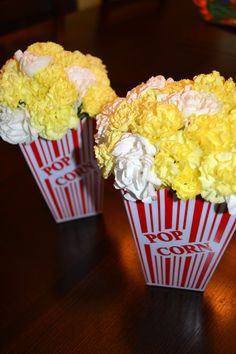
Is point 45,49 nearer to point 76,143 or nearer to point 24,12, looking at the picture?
point 76,143

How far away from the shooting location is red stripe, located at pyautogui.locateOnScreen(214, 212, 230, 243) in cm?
64

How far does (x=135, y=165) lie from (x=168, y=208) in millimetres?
116

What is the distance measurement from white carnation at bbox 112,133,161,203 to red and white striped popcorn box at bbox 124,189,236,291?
48mm

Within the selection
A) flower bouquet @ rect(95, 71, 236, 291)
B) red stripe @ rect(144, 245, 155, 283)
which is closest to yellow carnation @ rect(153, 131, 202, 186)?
flower bouquet @ rect(95, 71, 236, 291)

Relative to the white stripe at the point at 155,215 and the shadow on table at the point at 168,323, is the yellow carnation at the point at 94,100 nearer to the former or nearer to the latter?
the white stripe at the point at 155,215

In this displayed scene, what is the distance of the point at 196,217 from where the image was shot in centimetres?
65

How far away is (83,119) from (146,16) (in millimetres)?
1192

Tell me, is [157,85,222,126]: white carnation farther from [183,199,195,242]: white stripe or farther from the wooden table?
the wooden table

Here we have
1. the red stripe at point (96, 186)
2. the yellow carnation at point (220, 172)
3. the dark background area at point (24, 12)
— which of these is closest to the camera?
the yellow carnation at point (220, 172)

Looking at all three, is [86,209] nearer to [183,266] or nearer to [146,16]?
[183,266]

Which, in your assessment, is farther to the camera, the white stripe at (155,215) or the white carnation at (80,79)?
the white carnation at (80,79)

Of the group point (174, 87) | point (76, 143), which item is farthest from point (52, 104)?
point (174, 87)

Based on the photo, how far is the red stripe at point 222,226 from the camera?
25.4 inches

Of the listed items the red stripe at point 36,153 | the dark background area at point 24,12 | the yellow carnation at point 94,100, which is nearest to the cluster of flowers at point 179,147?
the yellow carnation at point 94,100
